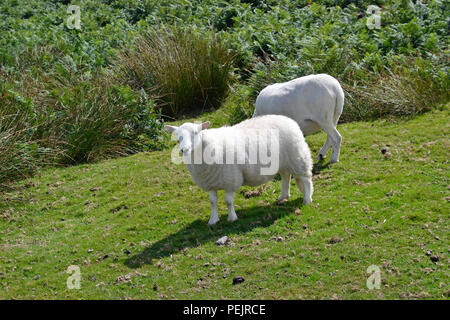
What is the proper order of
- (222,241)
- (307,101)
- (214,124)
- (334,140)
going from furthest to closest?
(214,124), (334,140), (307,101), (222,241)

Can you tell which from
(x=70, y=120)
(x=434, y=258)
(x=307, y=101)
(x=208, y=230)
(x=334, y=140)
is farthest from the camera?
(x=70, y=120)

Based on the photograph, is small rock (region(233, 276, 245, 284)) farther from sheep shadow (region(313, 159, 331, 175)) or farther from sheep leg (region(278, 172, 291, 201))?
sheep shadow (region(313, 159, 331, 175))

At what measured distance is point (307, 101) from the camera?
401 inches

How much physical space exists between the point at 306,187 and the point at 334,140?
5.58 ft

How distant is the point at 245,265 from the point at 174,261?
94cm

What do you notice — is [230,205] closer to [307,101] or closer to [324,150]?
[307,101]

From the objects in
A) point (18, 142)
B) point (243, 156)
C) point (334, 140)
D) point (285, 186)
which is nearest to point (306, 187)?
point (285, 186)

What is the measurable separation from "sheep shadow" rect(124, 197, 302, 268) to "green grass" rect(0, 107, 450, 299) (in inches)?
0.9

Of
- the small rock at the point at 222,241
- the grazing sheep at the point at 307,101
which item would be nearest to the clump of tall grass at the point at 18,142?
the grazing sheep at the point at 307,101
